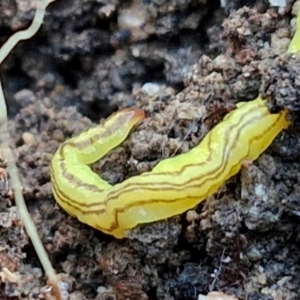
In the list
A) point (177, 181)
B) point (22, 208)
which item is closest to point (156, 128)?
point (177, 181)

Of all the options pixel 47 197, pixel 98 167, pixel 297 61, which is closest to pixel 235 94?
pixel 297 61

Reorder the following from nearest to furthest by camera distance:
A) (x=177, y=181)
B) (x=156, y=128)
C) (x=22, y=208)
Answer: (x=177, y=181), (x=22, y=208), (x=156, y=128)

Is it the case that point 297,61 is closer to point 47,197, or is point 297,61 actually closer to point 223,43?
point 223,43

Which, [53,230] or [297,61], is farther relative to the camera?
[53,230]

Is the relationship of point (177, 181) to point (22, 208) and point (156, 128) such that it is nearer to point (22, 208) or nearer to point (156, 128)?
point (156, 128)
